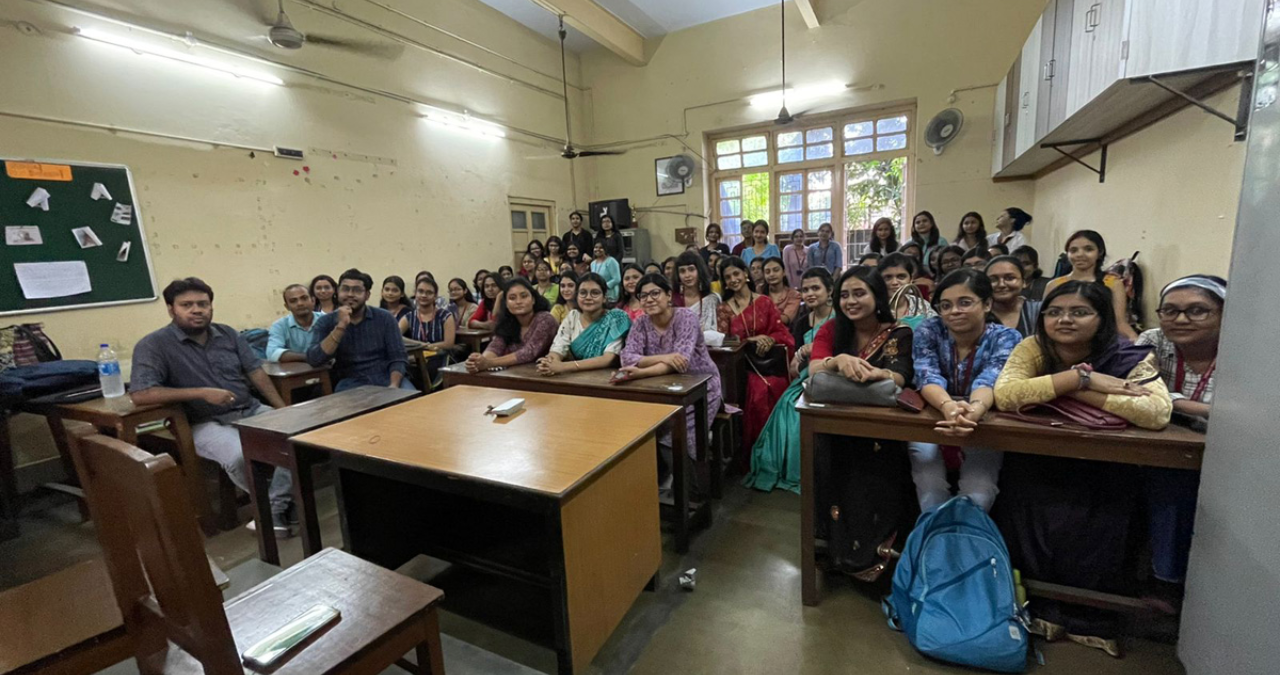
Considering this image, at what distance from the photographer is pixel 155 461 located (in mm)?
785

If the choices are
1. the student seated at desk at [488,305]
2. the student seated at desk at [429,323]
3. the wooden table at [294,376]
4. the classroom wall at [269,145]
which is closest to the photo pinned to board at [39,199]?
the classroom wall at [269,145]

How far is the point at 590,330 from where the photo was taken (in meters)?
3.01

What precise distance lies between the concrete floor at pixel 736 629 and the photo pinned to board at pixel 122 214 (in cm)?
249

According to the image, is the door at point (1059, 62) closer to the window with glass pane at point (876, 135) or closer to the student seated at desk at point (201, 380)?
the window with glass pane at point (876, 135)

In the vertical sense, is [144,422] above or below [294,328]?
below

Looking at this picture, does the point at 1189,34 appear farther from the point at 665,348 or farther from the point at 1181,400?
the point at 665,348

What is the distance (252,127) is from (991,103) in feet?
25.8

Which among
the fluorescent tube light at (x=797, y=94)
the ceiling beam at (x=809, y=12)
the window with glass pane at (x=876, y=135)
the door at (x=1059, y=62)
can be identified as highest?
the ceiling beam at (x=809, y=12)

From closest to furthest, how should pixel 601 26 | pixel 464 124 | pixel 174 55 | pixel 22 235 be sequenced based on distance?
pixel 22 235 < pixel 174 55 < pixel 464 124 < pixel 601 26

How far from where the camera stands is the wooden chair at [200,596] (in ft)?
2.68

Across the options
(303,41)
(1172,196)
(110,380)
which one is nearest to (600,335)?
(110,380)

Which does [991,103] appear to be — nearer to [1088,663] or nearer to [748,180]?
[748,180]

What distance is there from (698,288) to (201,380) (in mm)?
2879

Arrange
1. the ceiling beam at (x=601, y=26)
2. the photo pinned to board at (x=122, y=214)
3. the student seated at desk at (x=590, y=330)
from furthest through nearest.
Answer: the ceiling beam at (x=601, y=26)
the photo pinned to board at (x=122, y=214)
the student seated at desk at (x=590, y=330)
